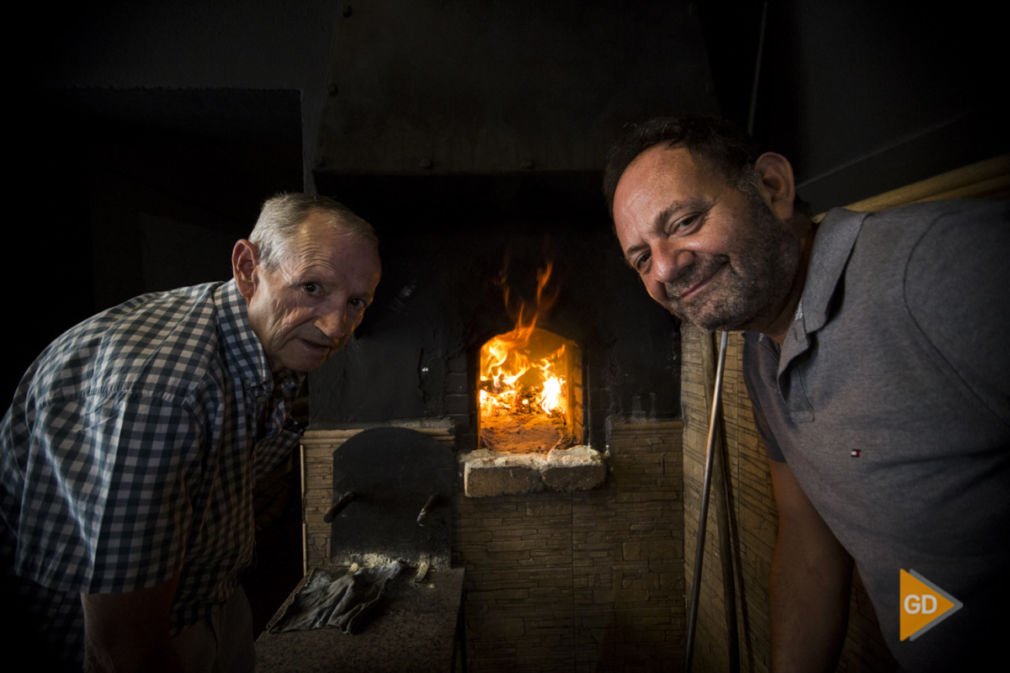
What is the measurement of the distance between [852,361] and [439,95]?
6.84ft

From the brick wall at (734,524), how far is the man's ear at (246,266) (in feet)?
7.42

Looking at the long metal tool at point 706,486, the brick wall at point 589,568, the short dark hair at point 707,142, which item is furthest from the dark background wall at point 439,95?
the brick wall at point 589,568

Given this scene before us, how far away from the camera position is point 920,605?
99 centimetres

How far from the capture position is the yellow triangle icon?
951 millimetres

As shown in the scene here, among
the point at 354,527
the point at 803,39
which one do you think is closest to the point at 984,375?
the point at 803,39

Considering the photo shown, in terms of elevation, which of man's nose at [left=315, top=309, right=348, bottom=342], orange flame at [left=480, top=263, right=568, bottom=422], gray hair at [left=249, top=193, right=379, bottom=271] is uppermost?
gray hair at [left=249, top=193, right=379, bottom=271]

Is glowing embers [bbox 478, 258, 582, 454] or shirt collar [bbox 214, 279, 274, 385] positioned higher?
shirt collar [bbox 214, 279, 274, 385]

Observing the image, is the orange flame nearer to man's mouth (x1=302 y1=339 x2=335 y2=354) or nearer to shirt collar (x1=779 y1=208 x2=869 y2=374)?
man's mouth (x1=302 y1=339 x2=335 y2=354)

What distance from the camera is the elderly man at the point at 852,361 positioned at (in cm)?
86

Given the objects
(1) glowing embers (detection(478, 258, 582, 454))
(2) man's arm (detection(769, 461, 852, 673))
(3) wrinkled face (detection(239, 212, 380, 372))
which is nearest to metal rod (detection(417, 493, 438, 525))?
(1) glowing embers (detection(478, 258, 582, 454))

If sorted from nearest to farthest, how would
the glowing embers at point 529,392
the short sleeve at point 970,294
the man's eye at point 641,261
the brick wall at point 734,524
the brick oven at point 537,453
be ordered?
the short sleeve at point 970,294
the man's eye at point 641,261
the brick wall at point 734,524
the brick oven at point 537,453
the glowing embers at point 529,392

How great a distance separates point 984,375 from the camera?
826 mm

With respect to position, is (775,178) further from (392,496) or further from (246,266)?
(392,496)

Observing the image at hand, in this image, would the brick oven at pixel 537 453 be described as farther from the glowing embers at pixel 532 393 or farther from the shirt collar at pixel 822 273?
the shirt collar at pixel 822 273
